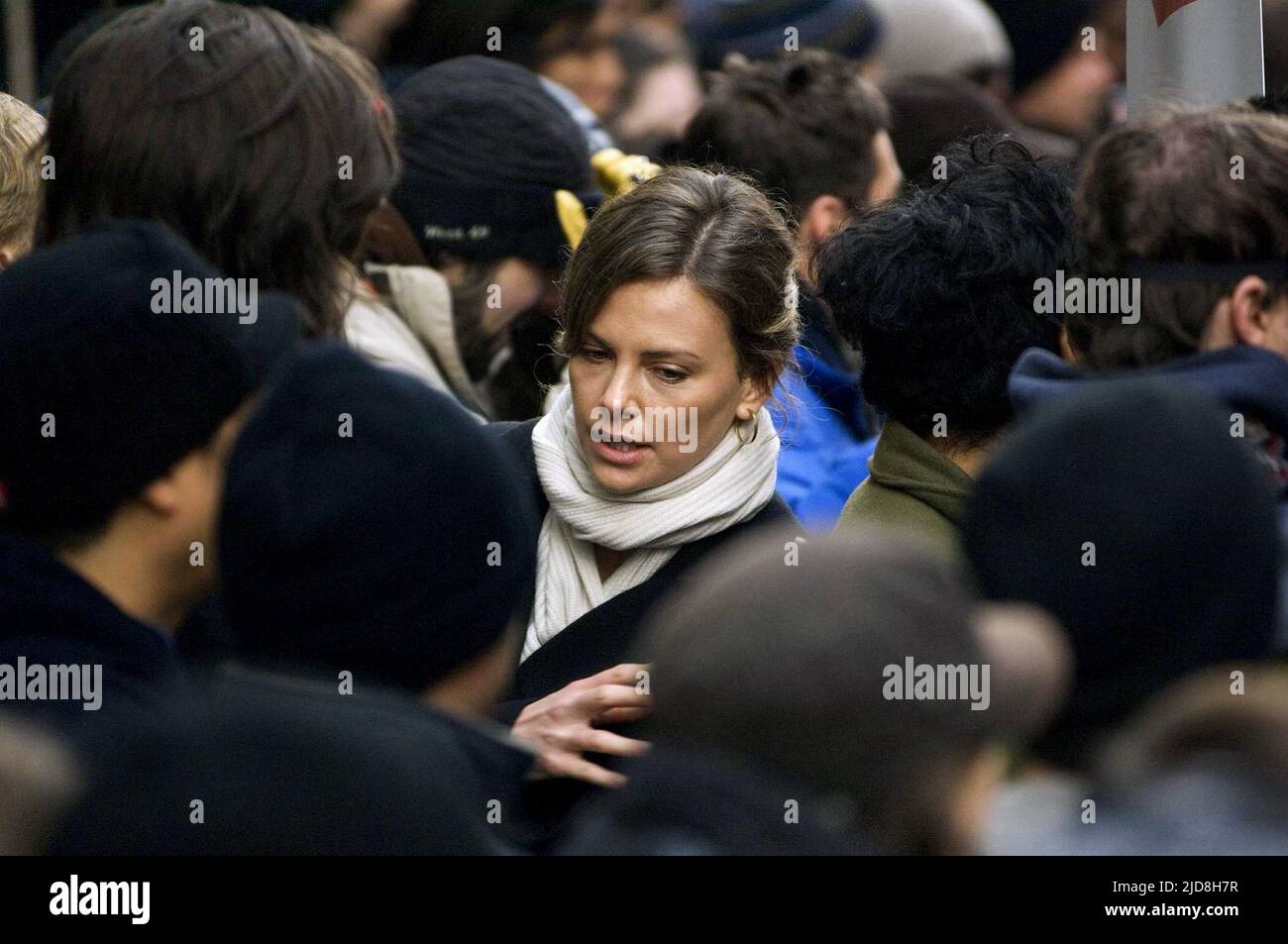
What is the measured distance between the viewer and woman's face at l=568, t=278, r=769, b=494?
2973 millimetres

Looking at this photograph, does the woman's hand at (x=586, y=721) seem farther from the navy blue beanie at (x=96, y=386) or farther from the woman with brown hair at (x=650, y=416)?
the navy blue beanie at (x=96, y=386)

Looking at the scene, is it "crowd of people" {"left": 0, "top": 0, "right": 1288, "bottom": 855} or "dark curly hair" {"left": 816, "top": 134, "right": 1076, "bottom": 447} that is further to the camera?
"dark curly hair" {"left": 816, "top": 134, "right": 1076, "bottom": 447}

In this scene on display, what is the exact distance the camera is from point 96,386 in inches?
84.7

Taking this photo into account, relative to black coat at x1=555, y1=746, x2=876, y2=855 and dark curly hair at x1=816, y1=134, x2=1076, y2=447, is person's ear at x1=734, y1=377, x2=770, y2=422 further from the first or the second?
black coat at x1=555, y1=746, x2=876, y2=855

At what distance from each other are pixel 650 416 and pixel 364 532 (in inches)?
45.4

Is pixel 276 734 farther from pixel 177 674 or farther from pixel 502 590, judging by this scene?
pixel 177 674

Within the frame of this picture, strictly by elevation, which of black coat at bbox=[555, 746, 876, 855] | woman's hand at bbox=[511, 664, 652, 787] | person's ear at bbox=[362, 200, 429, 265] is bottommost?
black coat at bbox=[555, 746, 876, 855]

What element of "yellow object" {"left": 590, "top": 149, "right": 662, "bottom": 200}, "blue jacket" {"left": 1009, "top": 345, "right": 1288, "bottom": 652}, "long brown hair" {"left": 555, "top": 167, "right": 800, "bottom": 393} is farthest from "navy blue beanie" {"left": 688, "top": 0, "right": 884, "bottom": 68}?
"blue jacket" {"left": 1009, "top": 345, "right": 1288, "bottom": 652}

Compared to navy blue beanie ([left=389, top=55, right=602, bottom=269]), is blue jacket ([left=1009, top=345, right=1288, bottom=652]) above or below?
below

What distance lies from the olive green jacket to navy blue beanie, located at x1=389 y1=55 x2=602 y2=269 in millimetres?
1121

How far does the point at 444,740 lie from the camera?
5.86 feet

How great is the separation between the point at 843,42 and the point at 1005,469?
16.6ft

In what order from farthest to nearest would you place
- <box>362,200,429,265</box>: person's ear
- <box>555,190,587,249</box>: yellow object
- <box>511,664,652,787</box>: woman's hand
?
<box>555,190,587,249</box>: yellow object → <box>362,200,429,265</box>: person's ear → <box>511,664,652,787</box>: woman's hand
